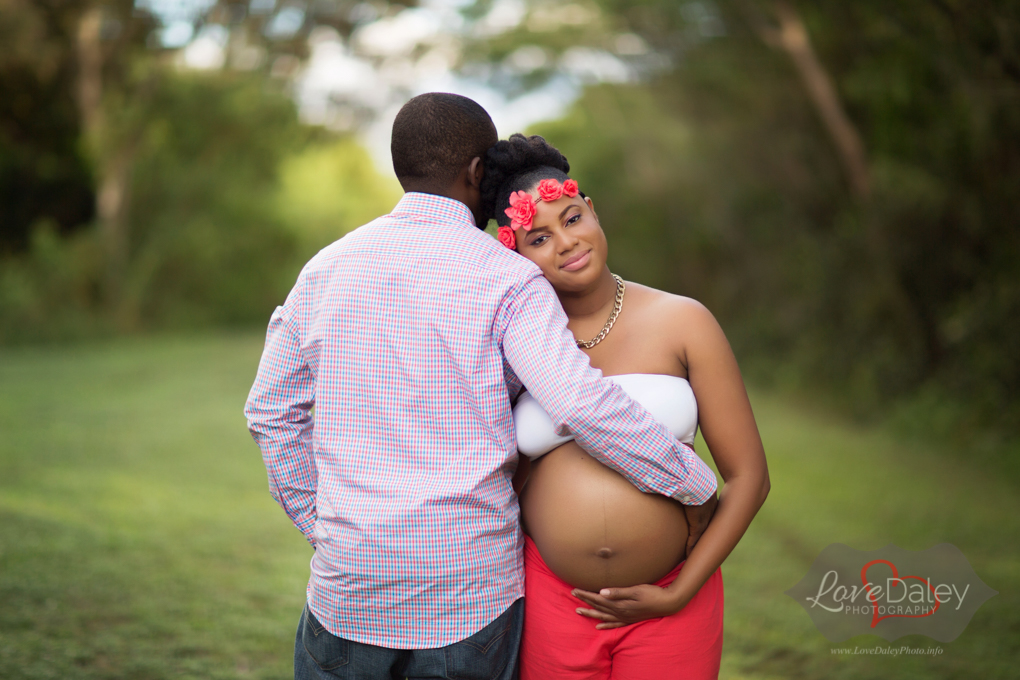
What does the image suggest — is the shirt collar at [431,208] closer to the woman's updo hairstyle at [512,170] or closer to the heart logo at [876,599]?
the woman's updo hairstyle at [512,170]

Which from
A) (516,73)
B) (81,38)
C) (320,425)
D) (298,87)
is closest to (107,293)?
(81,38)

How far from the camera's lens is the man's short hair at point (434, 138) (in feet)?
6.64

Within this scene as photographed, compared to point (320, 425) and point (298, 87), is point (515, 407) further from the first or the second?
point (298, 87)

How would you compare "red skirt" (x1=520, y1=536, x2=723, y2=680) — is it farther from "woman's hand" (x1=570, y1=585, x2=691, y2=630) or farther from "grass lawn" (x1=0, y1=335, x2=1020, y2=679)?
"grass lawn" (x1=0, y1=335, x2=1020, y2=679)

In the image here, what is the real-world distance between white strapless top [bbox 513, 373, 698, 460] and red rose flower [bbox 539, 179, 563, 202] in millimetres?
485

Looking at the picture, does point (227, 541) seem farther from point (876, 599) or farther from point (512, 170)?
point (512, 170)

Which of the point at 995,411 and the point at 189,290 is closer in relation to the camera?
the point at 995,411

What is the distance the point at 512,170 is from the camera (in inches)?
87.7

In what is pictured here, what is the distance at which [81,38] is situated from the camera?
16688mm

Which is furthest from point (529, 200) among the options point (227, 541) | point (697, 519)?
point (227, 541)

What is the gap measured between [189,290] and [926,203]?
50.6 feet

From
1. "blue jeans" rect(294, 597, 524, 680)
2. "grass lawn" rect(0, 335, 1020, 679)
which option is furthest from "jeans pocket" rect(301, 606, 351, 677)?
"grass lawn" rect(0, 335, 1020, 679)

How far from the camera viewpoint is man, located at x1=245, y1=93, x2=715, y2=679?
1.88 metres

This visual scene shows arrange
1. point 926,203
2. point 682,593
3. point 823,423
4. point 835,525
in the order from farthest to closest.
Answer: point 823,423
point 926,203
point 835,525
point 682,593
